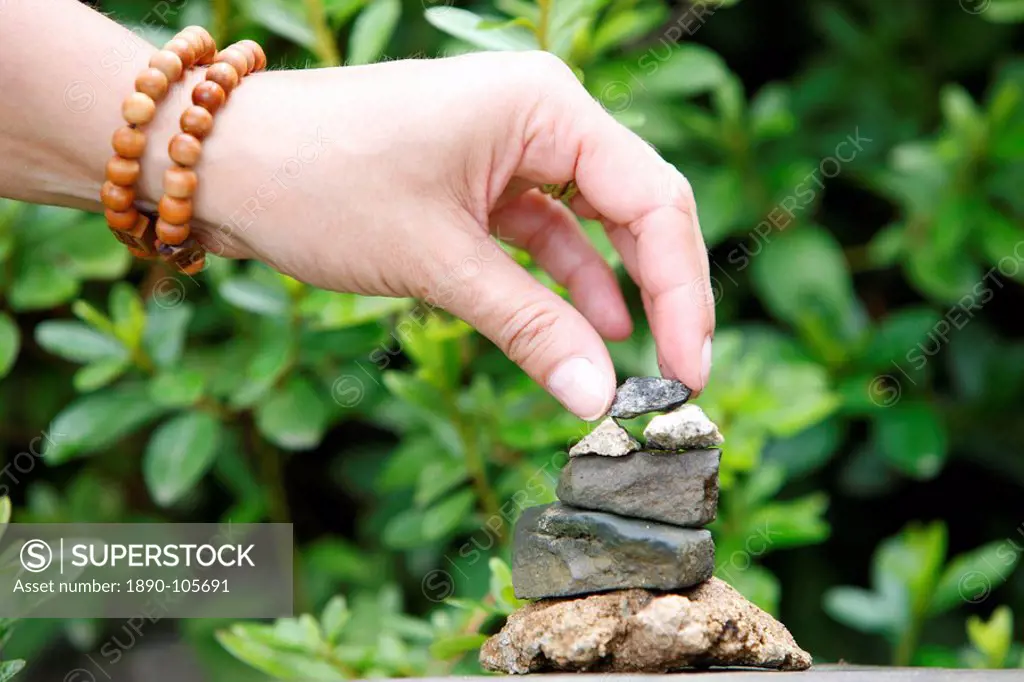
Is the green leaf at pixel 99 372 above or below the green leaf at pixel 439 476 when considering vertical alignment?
below

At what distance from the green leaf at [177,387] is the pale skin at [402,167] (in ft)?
2.33

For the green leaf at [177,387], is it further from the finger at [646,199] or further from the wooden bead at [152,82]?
the finger at [646,199]

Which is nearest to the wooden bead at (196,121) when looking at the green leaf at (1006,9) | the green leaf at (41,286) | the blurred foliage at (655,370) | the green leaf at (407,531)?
the blurred foliage at (655,370)

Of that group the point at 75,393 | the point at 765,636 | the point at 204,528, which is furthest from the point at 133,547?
the point at 765,636

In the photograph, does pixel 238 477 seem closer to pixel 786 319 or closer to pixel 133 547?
pixel 133 547

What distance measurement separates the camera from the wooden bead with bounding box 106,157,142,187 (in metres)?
2.06

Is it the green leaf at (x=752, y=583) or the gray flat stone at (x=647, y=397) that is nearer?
the gray flat stone at (x=647, y=397)

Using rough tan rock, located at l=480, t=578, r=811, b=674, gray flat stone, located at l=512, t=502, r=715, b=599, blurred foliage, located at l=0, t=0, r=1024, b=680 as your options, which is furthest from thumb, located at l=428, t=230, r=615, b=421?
blurred foliage, located at l=0, t=0, r=1024, b=680

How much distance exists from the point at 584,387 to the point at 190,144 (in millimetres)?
885

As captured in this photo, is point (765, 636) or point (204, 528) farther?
point (204, 528)

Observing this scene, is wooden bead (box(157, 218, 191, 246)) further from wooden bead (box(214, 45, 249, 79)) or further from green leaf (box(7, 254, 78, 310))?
green leaf (box(7, 254, 78, 310))

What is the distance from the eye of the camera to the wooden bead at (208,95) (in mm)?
Answer: 2039

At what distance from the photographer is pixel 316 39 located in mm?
2828

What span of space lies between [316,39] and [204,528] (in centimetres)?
154
